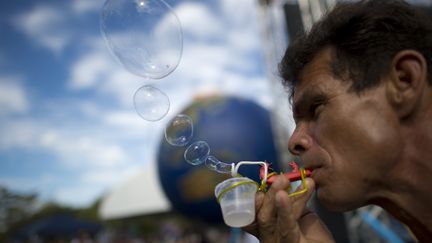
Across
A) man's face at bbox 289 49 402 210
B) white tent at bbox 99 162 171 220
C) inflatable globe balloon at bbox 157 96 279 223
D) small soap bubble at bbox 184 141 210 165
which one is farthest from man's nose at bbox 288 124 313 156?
white tent at bbox 99 162 171 220

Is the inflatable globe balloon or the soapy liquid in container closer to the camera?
the soapy liquid in container

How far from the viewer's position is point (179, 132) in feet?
6.27

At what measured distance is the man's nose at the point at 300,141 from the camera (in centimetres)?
119

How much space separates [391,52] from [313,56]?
0.27 m

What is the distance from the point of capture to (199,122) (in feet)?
22.5

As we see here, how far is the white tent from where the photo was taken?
20.3 metres

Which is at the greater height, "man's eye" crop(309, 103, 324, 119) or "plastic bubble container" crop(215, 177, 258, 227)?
"man's eye" crop(309, 103, 324, 119)

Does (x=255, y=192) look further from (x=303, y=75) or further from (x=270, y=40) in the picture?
(x=270, y=40)

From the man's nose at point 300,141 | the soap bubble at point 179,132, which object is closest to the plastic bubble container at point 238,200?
the man's nose at point 300,141

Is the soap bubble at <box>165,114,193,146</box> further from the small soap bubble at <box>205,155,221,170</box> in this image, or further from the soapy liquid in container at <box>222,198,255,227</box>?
the soapy liquid in container at <box>222,198,255,227</box>

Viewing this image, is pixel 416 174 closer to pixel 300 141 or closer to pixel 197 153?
pixel 300 141

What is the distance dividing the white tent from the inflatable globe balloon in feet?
40.9

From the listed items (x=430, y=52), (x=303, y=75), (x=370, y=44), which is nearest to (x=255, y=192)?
(x=303, y=75)

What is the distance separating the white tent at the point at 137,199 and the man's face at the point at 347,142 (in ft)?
61.7
